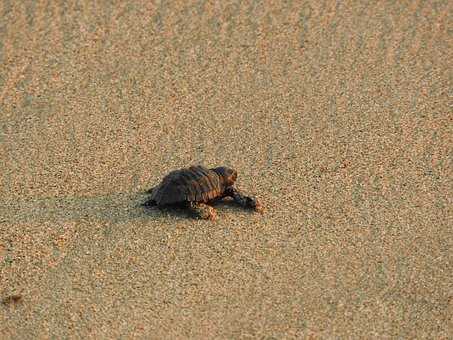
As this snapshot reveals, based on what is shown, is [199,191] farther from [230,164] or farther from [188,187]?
[230,164]

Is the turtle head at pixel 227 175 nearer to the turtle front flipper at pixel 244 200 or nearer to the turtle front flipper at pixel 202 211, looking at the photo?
the turtle front flipper at pixel 244 200

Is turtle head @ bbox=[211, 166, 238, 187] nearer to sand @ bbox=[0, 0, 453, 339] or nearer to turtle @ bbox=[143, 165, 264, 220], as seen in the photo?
turtle @ bbox=[143, 165, 264, 220]

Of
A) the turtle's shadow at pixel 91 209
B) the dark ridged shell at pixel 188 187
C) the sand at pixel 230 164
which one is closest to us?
the sand at pixel 230 164

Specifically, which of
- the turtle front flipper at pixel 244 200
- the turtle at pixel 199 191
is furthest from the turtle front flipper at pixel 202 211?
the turtle front flipper at pixel 244 200

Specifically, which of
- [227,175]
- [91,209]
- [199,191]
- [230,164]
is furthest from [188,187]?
[230,164]

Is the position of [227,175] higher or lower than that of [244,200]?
higher

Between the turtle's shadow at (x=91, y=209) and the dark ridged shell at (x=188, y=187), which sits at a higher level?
the dark ridged shell at (x=188, y=187)
